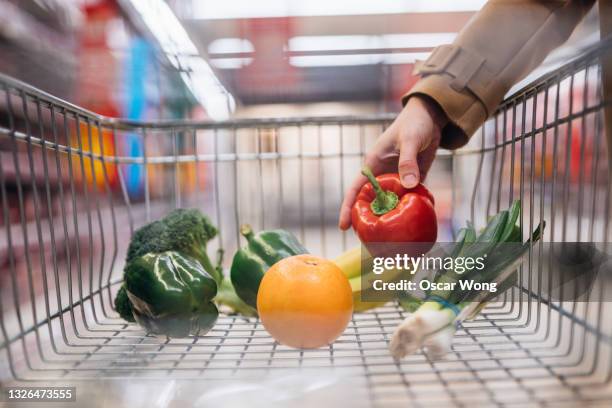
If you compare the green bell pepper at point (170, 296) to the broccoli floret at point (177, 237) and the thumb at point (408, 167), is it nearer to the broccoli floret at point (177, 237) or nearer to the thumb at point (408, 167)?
the broccoli floret at point (177, 237)

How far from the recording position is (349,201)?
2.17 feet

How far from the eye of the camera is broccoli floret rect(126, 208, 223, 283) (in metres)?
0.67

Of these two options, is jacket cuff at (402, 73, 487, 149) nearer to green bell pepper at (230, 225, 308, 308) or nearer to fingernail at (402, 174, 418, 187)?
fingernail at (402, 174, 418, 187)

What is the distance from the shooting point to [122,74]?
0.58 metres

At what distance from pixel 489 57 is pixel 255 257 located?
0.37m

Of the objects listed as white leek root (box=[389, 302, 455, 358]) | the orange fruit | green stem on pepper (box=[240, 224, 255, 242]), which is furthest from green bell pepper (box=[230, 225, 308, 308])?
white leek root (box=[389, 302, 455, 358])

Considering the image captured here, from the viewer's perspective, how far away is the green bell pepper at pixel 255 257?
2.10 feet

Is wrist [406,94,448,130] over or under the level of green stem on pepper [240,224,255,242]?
over

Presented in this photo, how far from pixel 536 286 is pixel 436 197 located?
15 cm

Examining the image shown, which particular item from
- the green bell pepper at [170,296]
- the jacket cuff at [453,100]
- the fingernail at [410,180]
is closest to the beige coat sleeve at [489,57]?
the jacket cuff at [453,100]

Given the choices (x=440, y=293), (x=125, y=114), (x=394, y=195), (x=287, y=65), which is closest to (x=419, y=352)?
(x=440, y=293)

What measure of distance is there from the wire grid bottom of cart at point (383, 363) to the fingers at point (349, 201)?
0.15m

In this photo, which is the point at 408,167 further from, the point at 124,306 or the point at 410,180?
the point at 124,306

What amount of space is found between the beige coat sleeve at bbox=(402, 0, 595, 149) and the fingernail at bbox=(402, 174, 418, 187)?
0.11 m
